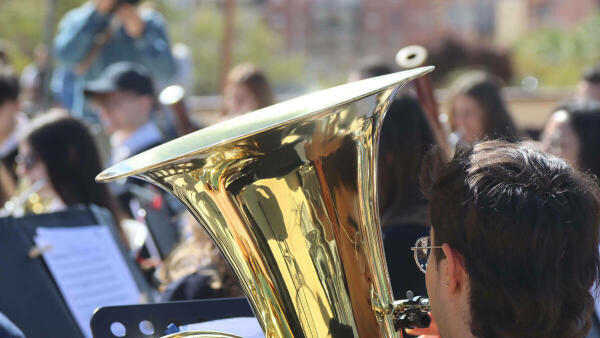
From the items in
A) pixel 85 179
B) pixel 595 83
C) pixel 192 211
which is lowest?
pixel 595 83

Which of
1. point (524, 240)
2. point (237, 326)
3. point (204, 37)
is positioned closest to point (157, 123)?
point (237, 326)

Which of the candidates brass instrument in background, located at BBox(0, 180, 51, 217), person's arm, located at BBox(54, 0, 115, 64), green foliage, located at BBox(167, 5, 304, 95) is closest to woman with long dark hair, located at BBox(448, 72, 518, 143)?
brass instrument in background, located at BBox(0, 180, 51, 217)

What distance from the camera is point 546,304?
1.21 meters

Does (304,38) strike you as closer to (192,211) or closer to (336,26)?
(336,26)

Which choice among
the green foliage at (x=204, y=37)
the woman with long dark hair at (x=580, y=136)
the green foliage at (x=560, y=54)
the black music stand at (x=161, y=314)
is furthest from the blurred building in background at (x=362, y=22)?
the black music stand at (x=161, y=314)

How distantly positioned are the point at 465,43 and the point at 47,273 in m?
17.4

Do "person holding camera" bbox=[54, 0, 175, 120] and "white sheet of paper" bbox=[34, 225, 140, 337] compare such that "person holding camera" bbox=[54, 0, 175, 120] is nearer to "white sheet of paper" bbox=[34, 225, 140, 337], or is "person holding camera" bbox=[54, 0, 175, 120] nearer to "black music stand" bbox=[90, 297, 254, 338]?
"white sheet of paper" bbox=[34, 225, 140, 337]

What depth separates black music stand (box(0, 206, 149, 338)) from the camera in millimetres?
1911

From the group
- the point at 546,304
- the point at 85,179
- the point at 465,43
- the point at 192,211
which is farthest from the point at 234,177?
the point at 465,43

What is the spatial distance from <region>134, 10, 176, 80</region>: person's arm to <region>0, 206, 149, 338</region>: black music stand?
336 centimetres

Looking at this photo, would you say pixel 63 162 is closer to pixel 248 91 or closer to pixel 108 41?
pixel 248 91

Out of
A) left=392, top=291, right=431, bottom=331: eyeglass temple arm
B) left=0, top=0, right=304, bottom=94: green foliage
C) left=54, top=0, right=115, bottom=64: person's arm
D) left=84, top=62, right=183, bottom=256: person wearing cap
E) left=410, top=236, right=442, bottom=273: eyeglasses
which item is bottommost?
left=0, top=0, right=304, bottom=94: green foliage

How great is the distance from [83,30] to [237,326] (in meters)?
4.18

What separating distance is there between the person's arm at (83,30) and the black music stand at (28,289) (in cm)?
337
